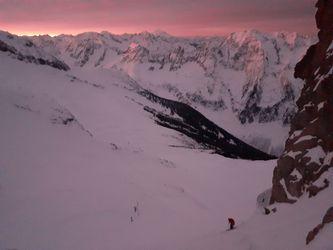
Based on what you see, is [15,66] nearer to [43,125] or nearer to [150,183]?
[43,125]

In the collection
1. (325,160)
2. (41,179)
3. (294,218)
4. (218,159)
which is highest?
(325,160)

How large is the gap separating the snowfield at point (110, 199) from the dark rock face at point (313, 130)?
136 cm

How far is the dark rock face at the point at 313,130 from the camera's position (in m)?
23.3

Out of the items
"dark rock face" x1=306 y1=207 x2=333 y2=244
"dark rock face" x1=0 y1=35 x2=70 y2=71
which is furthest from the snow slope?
"dark rock face" x1=0 y1=35 x2=70 y2=71

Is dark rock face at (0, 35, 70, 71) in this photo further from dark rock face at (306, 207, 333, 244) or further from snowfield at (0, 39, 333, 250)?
dark rock face at (306, 207, 333, 244)

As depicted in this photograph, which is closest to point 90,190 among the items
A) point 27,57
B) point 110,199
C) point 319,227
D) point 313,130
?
point 110,199

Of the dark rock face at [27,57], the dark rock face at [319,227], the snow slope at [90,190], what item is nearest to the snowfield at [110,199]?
the snow slope at [90,190]

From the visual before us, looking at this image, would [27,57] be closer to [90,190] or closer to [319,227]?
[90,190]

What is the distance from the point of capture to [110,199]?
3791 cm

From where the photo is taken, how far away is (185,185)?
57750 millimetres

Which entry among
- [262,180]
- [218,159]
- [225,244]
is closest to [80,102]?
[218,159]

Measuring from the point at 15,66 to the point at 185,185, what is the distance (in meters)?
100

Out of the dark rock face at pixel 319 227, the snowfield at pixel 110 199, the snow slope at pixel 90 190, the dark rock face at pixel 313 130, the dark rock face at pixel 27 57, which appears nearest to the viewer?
the dark rock face at pixel 319 227

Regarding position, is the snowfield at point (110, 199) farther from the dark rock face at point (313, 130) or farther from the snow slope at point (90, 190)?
the dark rock face at point (313, 130)
